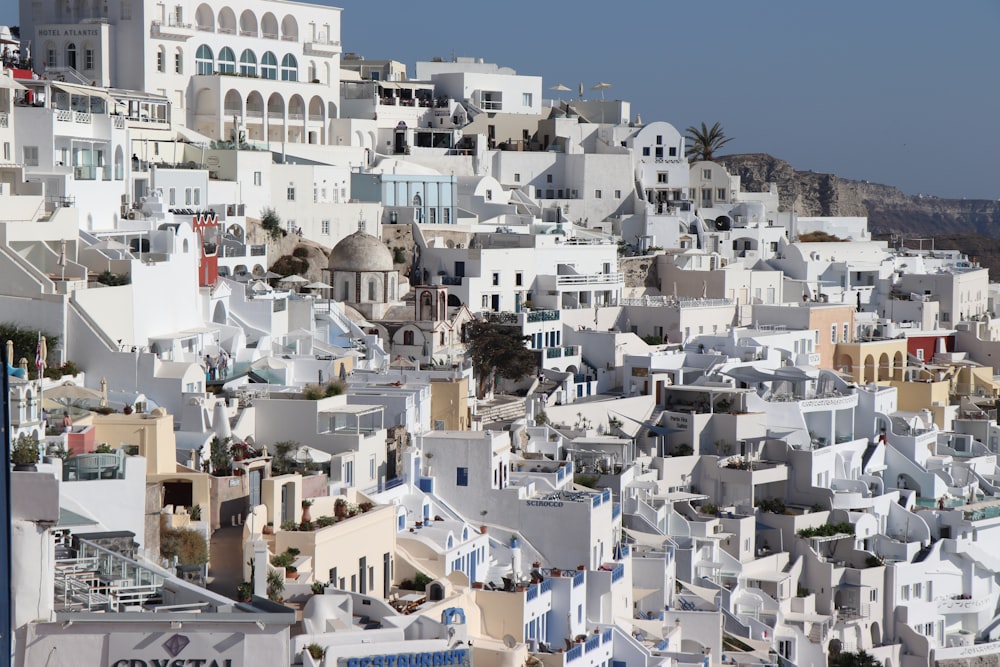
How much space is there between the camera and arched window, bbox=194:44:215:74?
45406 millimetres

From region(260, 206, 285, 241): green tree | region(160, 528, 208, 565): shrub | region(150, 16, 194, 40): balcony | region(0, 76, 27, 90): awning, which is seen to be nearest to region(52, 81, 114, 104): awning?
region(0, 76, 27, 90): awning


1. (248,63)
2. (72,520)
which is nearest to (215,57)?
(248,63)

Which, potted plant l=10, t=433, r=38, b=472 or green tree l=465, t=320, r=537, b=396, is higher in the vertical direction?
potted plant l=10, t=433, r=38, b=472

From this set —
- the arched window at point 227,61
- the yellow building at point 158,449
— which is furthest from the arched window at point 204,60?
the yellow building at point 158,449

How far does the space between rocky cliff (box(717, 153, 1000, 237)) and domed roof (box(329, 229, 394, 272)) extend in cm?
3332

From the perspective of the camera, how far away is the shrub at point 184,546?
20141 mm

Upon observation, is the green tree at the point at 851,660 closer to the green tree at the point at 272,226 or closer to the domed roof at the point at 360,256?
the domed roof at the point at 360,256

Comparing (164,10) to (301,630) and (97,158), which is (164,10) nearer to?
(97,158)

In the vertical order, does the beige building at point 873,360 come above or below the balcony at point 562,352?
below

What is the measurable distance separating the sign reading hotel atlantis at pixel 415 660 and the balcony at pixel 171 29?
28.2m

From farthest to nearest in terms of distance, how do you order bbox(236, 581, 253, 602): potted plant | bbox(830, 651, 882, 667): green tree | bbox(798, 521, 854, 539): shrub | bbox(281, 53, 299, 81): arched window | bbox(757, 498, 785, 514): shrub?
bbox(281, 53, 299, 81): arched window < bbox(757, 498, 785, 514): shrub < bbox(798, 521, 854, 539): shrub < bbox(830, 651, 882, 667): green tree < bbox(236, 581, 253, 602): potted plant

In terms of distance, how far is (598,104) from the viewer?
57.5 meters

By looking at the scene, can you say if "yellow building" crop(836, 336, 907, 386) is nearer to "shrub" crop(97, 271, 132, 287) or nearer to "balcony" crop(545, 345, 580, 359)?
"balcony" crop(545, 345, 580, 359)

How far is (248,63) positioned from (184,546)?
28.5 m
